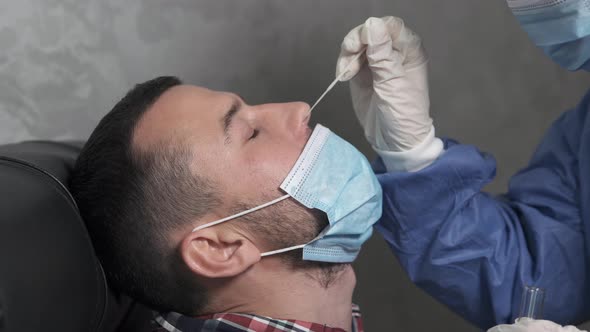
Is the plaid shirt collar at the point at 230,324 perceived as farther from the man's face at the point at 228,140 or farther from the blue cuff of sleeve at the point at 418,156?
the blue cuff of sleeve at the point at 418,156

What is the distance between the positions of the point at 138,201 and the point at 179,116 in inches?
6.4

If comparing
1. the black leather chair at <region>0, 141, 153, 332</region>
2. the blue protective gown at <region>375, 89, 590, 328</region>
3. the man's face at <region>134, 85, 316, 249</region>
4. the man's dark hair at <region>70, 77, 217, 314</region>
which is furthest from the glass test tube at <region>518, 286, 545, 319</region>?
the black leather chair at <region>0, 141, 153, 332</region>

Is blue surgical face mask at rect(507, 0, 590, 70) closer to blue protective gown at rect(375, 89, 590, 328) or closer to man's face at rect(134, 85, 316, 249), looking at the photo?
blue protective gown at rect(375, 89, 590, 328)

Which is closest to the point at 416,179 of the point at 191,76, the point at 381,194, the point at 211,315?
the point at 381,194

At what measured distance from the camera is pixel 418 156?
1.25m

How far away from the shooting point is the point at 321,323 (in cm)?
114

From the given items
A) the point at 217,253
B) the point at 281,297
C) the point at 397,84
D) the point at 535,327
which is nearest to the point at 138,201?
→ the point at 217,253

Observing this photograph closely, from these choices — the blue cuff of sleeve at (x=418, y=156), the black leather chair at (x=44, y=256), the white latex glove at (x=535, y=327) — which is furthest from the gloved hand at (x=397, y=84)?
the black leather chair at (x=44, y=256)

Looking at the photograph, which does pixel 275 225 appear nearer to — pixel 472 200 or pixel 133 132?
pixel 133 132

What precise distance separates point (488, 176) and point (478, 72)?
552 mm

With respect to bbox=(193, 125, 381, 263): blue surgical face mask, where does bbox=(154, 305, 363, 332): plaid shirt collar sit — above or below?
below

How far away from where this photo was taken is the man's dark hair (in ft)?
3.51

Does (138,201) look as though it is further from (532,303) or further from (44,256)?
(532,303)

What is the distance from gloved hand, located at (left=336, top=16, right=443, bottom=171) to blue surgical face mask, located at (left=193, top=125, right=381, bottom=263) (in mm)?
139
